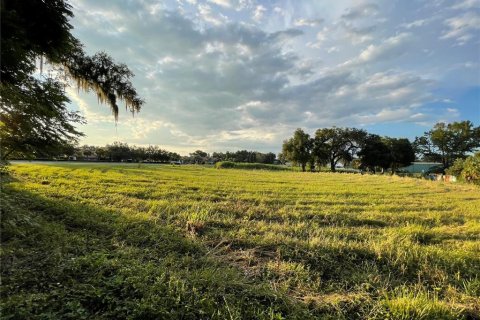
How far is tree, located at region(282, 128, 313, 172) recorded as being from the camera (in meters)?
66.7

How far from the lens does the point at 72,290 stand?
3.22 meters

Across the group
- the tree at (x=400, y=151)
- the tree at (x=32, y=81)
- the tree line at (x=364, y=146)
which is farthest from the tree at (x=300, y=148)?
the tree at (x=32, y=81)

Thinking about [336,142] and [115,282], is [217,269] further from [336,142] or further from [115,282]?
[336,142]

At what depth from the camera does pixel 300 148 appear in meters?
66.7

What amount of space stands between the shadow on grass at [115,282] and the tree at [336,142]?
65.4 m

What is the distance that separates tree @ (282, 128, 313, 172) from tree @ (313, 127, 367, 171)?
1.87 meters

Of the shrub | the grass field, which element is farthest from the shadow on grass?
the shrub

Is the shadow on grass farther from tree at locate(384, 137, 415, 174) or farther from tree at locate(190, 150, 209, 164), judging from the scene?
tree at locate(190, 150, 209, 164)

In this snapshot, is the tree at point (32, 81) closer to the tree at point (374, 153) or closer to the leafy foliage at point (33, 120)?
the leafy foliage at point (33, 120)

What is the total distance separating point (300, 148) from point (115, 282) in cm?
6537

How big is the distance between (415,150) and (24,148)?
87.1 metres

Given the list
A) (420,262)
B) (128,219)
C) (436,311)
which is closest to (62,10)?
(128,219)

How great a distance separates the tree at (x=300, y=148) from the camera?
66688mm

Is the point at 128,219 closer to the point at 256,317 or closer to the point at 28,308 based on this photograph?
the point at 28,308
